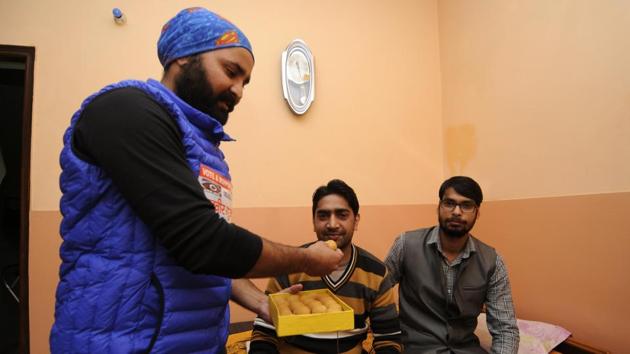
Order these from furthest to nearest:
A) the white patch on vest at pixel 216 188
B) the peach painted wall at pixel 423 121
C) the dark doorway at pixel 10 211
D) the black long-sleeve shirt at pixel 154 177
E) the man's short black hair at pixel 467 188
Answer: the dark doorway at pixel 10 211
the peach painted wall at pixel 423 121
the man's short black hair at pixel 467 188
the white patch on vest at pixel 216 188
the black long-sleeve shirt at pixel 154 177

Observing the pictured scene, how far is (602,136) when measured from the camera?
210 cm

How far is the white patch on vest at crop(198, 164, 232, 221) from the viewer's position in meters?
0.85

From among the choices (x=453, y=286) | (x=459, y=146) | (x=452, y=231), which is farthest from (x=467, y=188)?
(x=459, y=146)

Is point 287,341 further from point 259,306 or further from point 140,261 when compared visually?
point 140,261

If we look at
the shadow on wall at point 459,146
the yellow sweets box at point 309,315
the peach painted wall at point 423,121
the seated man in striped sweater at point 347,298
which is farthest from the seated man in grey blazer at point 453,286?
the shadow on wall at point 459,146

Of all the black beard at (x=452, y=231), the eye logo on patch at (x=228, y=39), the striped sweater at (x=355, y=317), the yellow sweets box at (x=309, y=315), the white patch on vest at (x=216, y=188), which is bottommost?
the striped sweater at (x=355, y=317)

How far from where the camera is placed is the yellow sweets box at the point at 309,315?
989 millimetres

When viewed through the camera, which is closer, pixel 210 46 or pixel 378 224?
pixel 210 46

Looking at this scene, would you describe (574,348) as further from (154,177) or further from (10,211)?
(10,211)

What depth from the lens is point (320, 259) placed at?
2.97 ft

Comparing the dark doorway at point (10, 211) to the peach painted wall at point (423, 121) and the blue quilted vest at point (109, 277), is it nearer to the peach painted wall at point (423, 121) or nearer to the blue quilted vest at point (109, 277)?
the peach painted wall at point (423, 121)

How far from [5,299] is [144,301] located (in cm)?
436

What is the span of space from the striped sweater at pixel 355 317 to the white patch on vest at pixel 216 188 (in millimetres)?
796

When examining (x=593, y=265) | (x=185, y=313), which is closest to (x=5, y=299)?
(x=185, y=313)
